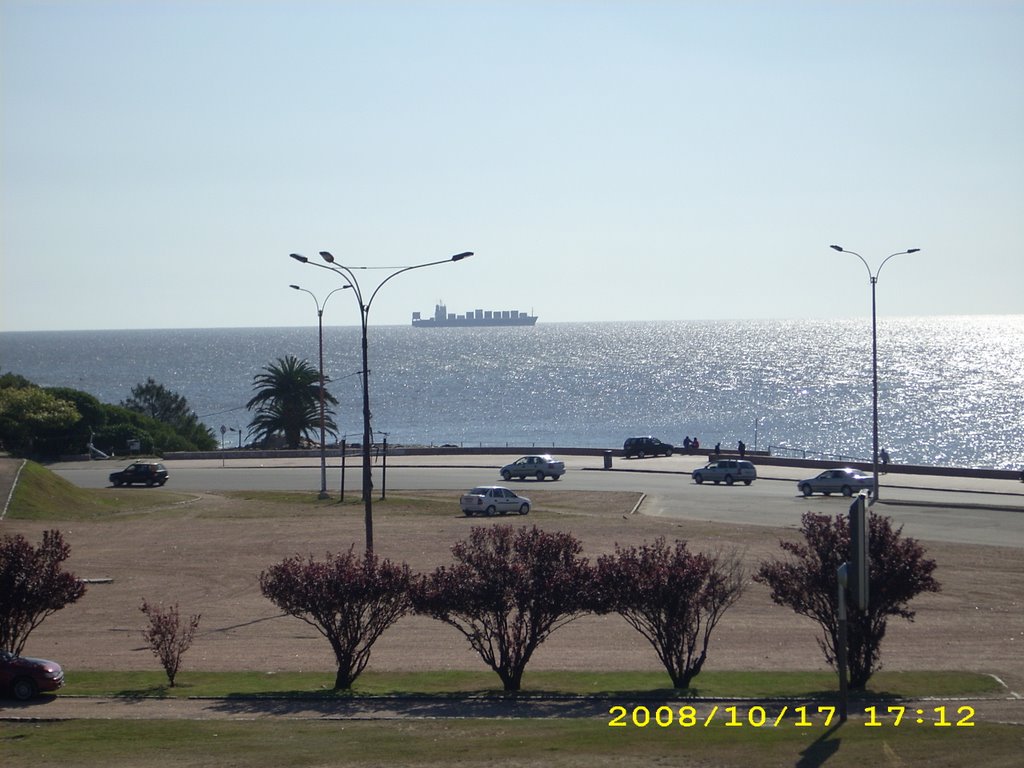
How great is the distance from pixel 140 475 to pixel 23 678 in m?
38.9

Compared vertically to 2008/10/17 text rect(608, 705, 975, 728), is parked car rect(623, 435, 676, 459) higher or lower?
higher

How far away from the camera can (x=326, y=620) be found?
20.5 meters

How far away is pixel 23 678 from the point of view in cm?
1902

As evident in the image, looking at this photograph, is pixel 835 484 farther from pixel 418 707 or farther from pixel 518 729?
pixel 518 729

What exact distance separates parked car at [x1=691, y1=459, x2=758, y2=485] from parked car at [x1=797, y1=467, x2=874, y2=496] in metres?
5.24

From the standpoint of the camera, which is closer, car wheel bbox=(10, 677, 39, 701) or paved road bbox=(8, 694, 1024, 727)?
paved road bbox=(8, 694, 1024, 727)

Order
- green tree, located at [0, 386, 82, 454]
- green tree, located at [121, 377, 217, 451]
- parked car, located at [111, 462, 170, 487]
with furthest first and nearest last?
green tree, located at [121, 377, 217, 451]
green tree, located at [0, 386, 82, 454]
parked car, located at [111, 462, 170, 487]

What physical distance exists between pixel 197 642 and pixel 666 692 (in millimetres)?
11098

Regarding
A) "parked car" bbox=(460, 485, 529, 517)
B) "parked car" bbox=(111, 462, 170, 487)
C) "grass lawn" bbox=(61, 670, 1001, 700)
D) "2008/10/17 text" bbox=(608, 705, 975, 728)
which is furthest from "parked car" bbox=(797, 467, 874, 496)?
"2008/10/17 text" bbox=(608, 705, 975, 728)

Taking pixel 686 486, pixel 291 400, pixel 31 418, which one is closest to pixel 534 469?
pixel 686 486

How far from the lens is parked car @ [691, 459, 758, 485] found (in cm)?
5544

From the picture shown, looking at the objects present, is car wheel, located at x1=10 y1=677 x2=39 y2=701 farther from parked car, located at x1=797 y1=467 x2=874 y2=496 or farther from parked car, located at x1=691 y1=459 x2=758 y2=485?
parked car, located at x1=691 y1=459 x2=758 y2=485

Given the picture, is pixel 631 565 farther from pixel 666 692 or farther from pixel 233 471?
pixel 233 471

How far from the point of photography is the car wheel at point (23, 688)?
19000mm
